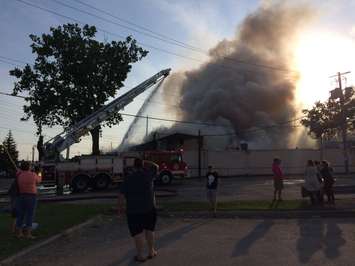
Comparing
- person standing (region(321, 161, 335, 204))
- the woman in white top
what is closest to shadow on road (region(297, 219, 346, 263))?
the woman in white top

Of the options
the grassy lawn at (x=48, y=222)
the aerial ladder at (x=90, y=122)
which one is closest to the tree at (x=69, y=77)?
the aerial ladder at (x=90, y=122)

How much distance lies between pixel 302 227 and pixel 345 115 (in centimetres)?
3718

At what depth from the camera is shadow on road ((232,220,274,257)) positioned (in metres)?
7.84

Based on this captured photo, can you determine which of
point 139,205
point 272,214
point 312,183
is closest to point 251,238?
point 139,205

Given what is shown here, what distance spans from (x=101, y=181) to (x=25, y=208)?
18.1 metres

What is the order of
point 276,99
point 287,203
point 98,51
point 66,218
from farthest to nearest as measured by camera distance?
1. point 276,99
2. point 98,51
3. point 287,203
4. point 66,218

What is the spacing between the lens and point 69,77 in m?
42.1

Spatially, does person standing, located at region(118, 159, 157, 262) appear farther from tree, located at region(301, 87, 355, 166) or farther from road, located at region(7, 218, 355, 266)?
tree, located at region(301, 87, 355, 166)

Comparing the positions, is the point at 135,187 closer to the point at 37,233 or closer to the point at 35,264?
the point at 35,264

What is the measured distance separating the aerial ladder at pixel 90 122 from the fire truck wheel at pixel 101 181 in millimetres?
2589

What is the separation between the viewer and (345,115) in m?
45.2

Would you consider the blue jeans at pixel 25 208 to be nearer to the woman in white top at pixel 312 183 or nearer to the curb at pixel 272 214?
the curb at pixel 272 214

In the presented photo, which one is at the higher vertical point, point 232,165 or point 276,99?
point 276,99

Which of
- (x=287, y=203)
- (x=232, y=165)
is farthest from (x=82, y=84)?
(x=287, y=203)
